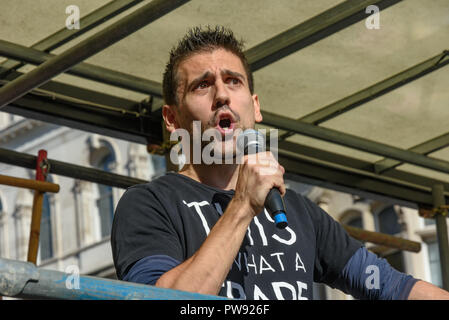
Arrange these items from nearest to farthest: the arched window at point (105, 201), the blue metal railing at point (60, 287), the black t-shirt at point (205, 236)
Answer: the blue metal railing at point (60, 287) < the black t-shirt at point (205, 236) < the arched window at point (105, 201)

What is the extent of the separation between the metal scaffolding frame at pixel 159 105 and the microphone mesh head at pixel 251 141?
2083mm

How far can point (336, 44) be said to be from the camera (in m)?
6.96

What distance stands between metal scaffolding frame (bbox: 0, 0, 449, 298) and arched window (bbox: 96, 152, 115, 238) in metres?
26.4

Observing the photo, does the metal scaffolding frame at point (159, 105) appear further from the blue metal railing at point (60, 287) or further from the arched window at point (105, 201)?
the arched window at point (105, 201)

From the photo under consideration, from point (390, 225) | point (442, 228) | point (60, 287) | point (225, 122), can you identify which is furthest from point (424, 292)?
point (390, 225)

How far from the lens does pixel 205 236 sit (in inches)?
130

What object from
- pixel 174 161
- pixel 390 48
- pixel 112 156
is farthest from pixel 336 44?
pixel 112 156

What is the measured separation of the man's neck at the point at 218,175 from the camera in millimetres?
3561

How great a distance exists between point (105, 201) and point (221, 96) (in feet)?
104

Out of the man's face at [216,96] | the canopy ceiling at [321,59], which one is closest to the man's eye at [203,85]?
the man's face at [216,96]

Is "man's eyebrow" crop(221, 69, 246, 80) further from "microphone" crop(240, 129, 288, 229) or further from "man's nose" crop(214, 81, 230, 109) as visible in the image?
"microphone" crop(240, 129, 288, 229)
